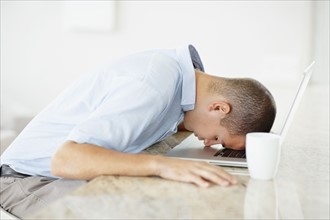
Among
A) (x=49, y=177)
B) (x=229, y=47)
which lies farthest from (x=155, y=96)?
(x=229, y=47)

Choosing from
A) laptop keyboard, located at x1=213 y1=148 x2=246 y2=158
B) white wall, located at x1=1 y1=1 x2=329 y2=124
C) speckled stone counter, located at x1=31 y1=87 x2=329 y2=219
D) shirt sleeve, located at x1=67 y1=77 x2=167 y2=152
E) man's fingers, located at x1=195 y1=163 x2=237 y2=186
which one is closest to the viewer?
speckled stone counter, located at x1=31 y1=87 x2=329 y2=219

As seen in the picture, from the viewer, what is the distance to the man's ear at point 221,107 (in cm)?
158

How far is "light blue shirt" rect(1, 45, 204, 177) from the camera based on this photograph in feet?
4.30

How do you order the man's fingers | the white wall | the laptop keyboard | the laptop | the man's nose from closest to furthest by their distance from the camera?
the man's fingers → the laptop → the laptop keyboard → the man's nose → the white wall

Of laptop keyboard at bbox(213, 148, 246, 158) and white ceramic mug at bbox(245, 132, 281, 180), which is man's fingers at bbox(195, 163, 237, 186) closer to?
white ceramic mug at bbox(245, 132, 281, 180)

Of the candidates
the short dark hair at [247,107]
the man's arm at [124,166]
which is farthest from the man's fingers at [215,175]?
the short dark hair at [247,107]

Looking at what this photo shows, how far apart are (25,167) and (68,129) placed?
207mm

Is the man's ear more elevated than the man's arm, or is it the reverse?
the man's ear

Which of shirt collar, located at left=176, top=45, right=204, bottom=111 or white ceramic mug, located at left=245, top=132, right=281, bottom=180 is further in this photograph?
shirt collar, located at left=176, top=45, right=204, bottom=111

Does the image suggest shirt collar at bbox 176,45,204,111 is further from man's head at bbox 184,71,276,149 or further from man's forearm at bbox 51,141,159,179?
Answer: man's forearm at bbox 51,141,159,179

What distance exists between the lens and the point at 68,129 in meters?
1.59

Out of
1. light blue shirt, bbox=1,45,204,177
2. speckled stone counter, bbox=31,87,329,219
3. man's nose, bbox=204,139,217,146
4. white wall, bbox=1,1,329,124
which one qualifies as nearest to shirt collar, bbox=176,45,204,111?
light blue shirt, bbox=1,45,204,177

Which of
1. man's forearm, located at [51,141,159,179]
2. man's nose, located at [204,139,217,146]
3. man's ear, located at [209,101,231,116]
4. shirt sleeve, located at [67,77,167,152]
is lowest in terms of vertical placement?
man's nose, located at [204,139,217,146]

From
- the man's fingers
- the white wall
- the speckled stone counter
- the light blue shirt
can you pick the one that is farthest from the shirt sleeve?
the white wall
